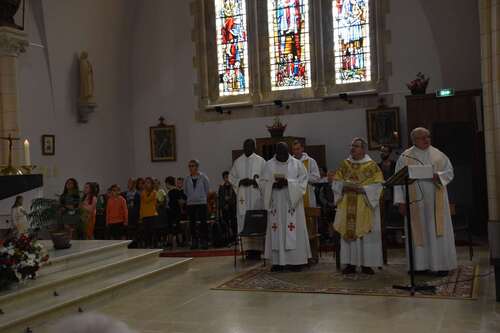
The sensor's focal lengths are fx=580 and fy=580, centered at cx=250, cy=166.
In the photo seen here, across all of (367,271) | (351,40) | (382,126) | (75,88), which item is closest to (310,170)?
(367,271)

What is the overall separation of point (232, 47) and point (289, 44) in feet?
5.06

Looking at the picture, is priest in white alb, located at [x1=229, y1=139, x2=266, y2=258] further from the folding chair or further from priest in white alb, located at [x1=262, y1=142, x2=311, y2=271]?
priest in white alb, located at [x1=262, y1=142, x2=311, y2=271]

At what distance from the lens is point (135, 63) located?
15.7 metres

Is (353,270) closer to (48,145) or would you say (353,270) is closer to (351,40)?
(351,40)

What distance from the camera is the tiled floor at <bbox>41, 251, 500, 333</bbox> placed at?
512cm

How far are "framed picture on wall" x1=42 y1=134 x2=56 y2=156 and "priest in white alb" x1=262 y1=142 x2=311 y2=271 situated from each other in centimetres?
635

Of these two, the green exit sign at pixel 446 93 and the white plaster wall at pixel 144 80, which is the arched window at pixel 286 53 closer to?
the white plaster wall at pixel 144 80

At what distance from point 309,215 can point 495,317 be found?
370 cm

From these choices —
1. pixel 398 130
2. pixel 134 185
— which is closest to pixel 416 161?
pixel 398 130

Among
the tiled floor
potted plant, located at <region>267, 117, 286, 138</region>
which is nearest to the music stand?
the tiled floor

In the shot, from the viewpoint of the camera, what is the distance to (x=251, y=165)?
31.2ft

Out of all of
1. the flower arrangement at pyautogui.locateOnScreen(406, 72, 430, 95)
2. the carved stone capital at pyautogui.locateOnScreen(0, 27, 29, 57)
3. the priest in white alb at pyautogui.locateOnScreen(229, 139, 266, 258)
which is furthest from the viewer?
the flower arrangement at pyautogui.locateOnScreen(406, 72, 430, 95)

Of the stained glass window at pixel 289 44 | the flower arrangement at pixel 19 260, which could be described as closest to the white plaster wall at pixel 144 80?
the stained glass window at pixel 289 44

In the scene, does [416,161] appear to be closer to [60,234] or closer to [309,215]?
[309,215]
